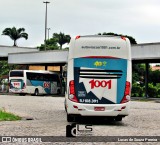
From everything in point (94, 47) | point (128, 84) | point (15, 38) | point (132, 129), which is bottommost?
point (132, 129)

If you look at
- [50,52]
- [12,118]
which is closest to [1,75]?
[50,52]

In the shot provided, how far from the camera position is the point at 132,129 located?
48.4ft

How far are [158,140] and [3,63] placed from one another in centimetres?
8496

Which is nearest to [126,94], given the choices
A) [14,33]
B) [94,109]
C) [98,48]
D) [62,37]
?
[94,109]

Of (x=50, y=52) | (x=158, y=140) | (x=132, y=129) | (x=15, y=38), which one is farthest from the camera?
(x=15, y=38)

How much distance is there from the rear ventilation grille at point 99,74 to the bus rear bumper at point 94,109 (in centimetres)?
99

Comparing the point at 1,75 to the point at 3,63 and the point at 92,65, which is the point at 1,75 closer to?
the point at 3,63

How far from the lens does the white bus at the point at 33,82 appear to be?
157ft

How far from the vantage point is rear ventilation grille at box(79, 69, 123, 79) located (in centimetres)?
1598

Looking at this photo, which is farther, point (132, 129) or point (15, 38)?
point (15, 38)

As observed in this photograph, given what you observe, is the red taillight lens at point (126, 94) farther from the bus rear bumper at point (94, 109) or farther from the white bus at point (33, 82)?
the white bus at point (33, 82)

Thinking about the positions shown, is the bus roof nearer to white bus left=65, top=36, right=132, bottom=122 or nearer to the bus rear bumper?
white bus left=65, top=36, right=132, bottom=122

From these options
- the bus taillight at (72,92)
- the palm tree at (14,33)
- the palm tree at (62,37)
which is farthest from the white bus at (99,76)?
the palm tree at (62,37)

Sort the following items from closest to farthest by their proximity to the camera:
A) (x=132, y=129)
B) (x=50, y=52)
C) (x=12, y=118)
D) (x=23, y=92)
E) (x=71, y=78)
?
1. (x=132, y=129)
2. (x=71, y=78)
3. (x=12, y=118)
4. (x=23, y=92)
5. (x=50, y=52)
